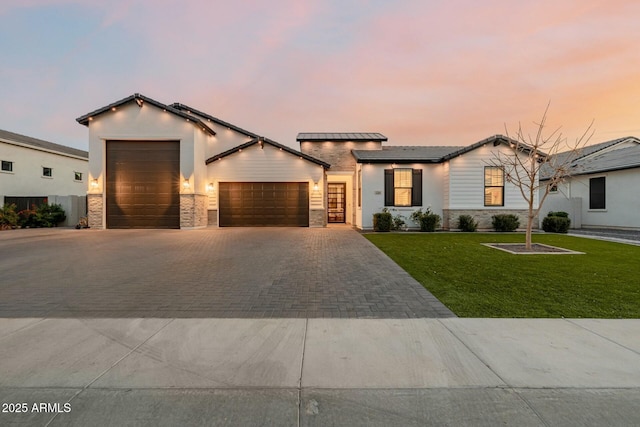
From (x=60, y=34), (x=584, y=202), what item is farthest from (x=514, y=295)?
(x=60, y=34)

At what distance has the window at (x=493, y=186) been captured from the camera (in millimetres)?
14820

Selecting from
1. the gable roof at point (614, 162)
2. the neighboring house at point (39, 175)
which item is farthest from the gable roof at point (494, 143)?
the neighboring house at point (39, 175)

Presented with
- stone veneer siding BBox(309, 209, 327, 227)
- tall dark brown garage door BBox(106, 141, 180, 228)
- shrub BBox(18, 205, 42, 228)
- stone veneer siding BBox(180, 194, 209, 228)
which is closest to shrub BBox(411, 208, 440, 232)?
stone veneer siding BBox(309, 209, 327, 227)

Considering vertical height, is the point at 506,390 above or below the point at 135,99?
below

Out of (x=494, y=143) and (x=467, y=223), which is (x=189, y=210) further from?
(x=494, y=143)

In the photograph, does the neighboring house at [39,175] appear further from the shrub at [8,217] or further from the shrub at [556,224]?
the shrub at [556,224]

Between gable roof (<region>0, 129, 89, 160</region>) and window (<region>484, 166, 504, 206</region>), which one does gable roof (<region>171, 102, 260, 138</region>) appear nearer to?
gable roof (<region>0, 129, 89, 160</region>)

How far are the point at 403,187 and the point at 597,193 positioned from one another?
11.8 m

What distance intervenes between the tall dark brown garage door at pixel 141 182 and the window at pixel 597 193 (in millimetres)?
24576

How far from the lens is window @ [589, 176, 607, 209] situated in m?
16.1

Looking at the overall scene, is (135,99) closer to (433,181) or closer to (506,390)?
(433,181)

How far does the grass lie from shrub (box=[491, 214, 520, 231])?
5565 mm

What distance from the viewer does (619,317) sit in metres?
3.57

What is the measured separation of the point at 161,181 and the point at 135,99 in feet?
15.2
